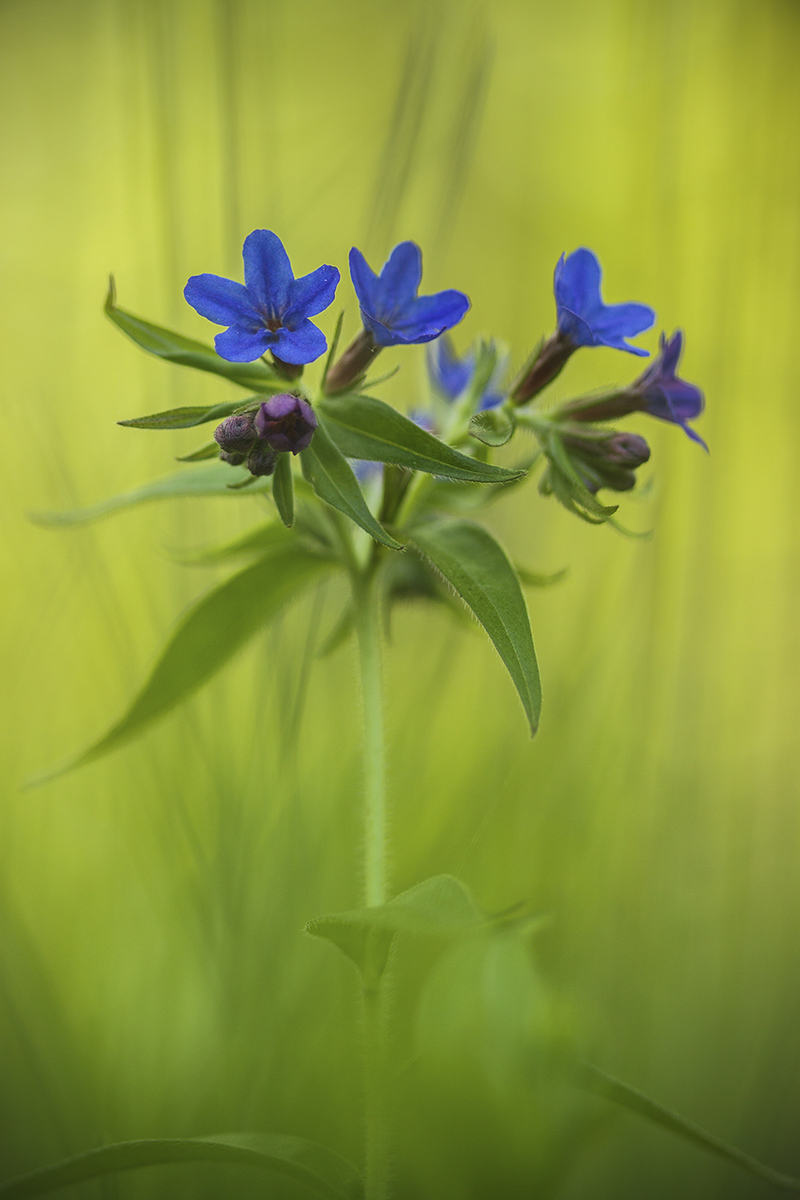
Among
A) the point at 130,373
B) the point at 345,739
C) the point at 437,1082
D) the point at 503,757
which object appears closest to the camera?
the point at 437,1082

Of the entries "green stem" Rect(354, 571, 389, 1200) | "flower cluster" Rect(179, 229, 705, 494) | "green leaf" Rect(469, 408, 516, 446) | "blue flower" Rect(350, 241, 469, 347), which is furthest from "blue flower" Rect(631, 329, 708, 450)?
"green stem" Rect(354, 571, 389, 1200)

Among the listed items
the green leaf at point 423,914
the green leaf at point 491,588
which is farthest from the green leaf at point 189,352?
the green leaf at point 423,914

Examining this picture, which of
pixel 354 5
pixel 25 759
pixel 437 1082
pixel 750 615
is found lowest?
pixel 437 1082

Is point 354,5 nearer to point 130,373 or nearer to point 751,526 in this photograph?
point 130,373

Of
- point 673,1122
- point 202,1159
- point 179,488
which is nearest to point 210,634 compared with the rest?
point 179,488

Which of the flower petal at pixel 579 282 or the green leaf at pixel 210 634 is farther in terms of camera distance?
the green leaf at pixel 210 634

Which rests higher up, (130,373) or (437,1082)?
(130,373)

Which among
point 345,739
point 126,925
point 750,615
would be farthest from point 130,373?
point 750,615

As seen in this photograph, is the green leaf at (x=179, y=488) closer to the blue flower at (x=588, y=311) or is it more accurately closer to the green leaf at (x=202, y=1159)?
the blue flower at (x=588, y=311)
